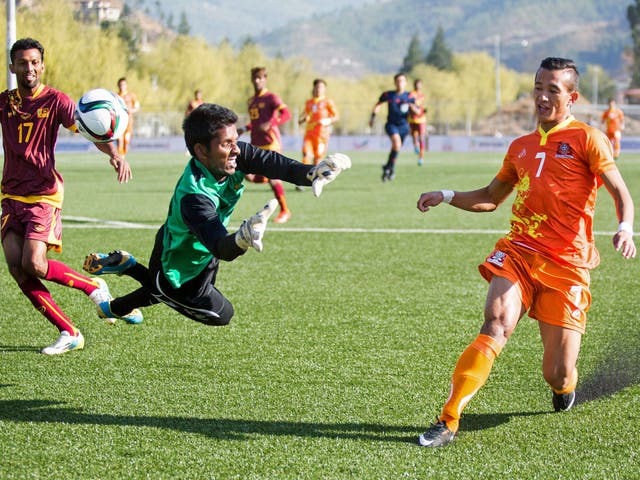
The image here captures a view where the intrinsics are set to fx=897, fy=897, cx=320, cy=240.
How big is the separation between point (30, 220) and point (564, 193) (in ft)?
11.0

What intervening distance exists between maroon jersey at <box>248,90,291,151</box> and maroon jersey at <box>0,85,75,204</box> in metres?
7.90

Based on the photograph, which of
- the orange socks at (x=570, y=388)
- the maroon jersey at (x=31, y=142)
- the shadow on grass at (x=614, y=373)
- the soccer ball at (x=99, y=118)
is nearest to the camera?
the orange socks at (x=570, y=388)

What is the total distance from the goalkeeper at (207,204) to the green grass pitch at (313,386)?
58 centimetres

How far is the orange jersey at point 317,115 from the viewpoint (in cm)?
1825

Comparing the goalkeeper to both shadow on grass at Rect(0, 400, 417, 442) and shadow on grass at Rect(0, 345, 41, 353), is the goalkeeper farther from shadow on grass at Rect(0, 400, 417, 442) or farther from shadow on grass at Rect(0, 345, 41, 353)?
shadow on grass at Rect(0, 345, 41, 353)

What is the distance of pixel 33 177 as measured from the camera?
5.81 metres

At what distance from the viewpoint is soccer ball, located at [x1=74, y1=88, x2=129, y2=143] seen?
5.66m

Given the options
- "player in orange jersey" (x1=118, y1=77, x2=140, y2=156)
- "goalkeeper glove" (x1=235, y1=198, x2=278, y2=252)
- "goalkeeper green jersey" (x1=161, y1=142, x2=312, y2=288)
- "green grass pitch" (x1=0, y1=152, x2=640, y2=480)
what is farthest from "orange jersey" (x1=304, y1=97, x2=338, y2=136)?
"goalkeeper glove" (x1=235, y1=198, x2=278, y2=252)

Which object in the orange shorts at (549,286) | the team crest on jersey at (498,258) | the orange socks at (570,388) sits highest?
the team crest on jersey at (498,258)


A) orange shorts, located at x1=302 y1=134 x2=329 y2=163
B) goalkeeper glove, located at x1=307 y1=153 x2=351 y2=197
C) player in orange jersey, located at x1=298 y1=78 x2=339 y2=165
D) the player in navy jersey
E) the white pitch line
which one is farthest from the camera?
the player in navy jersey

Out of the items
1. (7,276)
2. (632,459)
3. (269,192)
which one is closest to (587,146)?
(632,459)

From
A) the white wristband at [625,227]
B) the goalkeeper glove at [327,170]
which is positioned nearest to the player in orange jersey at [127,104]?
the goalkeeper glove at [327,170]

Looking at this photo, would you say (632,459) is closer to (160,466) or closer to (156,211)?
(160,466)

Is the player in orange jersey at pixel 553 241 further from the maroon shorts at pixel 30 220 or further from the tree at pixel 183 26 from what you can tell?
the tree at pixel 183 26
